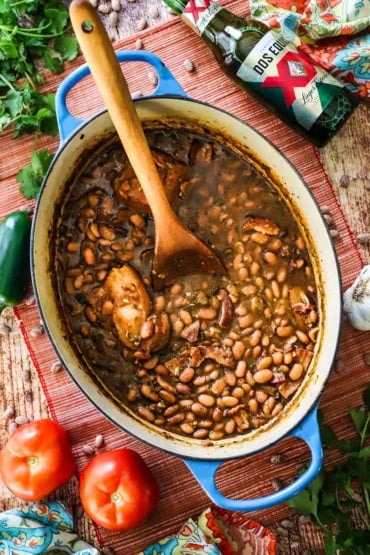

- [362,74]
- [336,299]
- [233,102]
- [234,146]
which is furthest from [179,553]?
[362,74]

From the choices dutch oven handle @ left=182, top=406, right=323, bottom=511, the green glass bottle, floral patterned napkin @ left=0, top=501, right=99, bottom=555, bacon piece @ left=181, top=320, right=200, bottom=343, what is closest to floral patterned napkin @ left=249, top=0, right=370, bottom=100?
the green glass bottle

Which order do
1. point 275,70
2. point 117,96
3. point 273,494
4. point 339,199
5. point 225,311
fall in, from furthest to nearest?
point 339,199 → point 275,70 → point 225,311 → point 273,494 → point 117,96

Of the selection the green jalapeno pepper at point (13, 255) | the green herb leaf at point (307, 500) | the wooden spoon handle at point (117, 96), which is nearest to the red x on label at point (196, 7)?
the wooden spoon handle at point (117, 96)

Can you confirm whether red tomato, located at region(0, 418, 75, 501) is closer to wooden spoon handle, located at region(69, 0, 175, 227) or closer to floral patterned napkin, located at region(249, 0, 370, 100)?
wooden spoon handle, located at region(69, 0, 175, 227)

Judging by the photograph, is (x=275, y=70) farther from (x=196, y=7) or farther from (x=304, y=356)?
(x=304, y=356)

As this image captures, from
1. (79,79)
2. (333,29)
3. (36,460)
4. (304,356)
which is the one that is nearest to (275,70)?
(333,29)

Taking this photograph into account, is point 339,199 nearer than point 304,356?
No

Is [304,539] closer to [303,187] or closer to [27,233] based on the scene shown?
[303,187]

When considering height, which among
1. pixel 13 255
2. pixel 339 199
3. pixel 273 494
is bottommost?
pixel 273 494

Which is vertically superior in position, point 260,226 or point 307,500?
point 260,226

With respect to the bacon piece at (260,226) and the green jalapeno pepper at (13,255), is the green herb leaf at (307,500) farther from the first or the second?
the green jalapeno pepper at (13,255)
